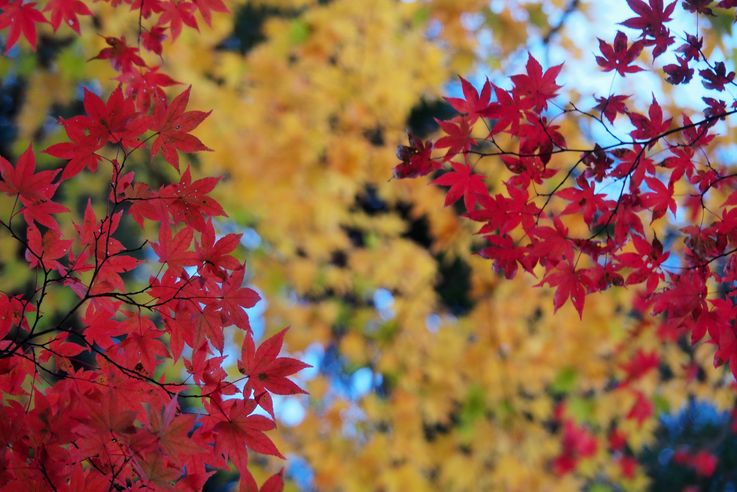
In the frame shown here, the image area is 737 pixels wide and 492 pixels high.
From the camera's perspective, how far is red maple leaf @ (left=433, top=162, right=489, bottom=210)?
886 mm

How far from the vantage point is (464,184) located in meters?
0.90

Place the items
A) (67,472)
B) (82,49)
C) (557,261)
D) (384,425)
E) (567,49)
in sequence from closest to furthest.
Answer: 1. (67,472)
2. (557,261)
3. (82,49)
4. (567,49)
5. (384,425)

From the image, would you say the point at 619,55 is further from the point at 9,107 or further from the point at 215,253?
the point at 9,107

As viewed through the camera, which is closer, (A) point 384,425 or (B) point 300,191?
(B) point 300,191

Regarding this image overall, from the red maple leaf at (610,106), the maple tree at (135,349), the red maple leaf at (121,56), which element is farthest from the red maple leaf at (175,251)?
the red maple leaf at (610,106)

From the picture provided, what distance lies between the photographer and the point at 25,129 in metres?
2.26

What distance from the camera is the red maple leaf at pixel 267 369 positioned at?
0.71 m

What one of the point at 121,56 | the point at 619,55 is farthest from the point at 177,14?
the point at 619,55

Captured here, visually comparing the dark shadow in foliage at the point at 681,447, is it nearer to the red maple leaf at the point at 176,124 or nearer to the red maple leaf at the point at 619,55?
the red maple leaf at the point at 619,55

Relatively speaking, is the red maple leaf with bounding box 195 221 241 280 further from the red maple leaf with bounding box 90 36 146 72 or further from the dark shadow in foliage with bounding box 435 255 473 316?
the dark shadow in foliage with bounding box 435 255 473 316

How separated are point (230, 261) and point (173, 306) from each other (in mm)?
72

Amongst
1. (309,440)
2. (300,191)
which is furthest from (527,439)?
(300,191)

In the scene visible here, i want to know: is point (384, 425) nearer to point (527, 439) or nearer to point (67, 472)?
point (527, 439)

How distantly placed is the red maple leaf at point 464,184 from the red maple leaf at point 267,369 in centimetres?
28
